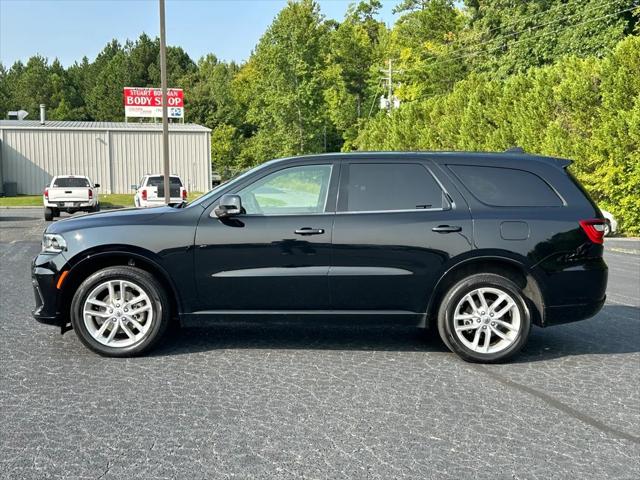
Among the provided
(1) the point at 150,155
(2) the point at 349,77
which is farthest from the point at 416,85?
(1) the point at 150,155

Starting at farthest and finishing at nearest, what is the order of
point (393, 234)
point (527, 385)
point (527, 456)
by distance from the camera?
point (393, 234) < point (527, 385) < point (527, 456)

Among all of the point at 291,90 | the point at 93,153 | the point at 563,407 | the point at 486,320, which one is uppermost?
the point at 291,90

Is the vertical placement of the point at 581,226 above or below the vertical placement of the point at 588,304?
above

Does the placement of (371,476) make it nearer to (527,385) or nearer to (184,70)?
(527,385)

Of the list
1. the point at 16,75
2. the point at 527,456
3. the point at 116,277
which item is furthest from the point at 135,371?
the point at 16,75

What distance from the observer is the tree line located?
735 inches

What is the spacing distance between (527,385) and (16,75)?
381 feet

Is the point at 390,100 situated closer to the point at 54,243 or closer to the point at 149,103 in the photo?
the point at 149,103

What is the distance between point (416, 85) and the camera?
187ft

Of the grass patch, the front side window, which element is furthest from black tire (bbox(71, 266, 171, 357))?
the grass patch

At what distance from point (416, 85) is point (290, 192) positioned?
53.8 meters

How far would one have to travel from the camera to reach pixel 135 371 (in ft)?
16.9

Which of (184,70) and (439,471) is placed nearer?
(439,471)

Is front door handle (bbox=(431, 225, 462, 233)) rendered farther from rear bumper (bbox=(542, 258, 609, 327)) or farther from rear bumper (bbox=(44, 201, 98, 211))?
rear bumper (bbox=(44, 201, 98, 211))
